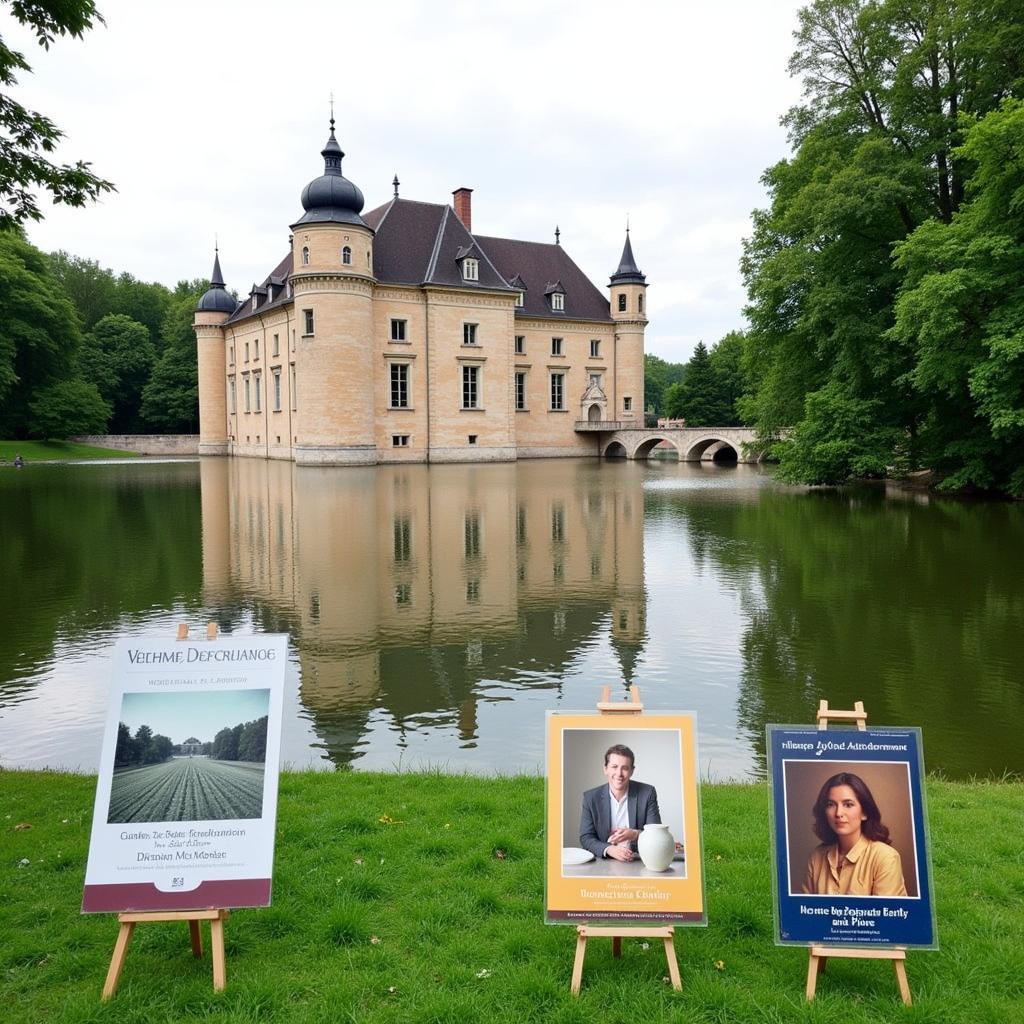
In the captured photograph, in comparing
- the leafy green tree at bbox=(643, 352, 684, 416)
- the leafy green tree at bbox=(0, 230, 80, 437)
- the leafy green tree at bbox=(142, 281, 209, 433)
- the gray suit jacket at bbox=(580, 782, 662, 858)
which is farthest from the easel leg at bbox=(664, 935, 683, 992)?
the leafy green tree at bbox=(643, 352, 684, 416)

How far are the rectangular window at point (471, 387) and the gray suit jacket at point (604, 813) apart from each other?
50.4 m

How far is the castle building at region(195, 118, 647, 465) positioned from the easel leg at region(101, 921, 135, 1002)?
43.8 m

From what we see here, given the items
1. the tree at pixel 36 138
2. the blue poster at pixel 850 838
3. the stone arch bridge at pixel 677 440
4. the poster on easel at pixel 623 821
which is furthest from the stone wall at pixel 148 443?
the blue poster at pixel 850 838

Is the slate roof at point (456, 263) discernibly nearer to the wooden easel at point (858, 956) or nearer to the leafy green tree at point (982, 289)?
the leafy green tree at point (982, 289)

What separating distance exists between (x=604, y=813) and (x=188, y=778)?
191cm

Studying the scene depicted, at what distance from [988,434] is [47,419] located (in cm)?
5981

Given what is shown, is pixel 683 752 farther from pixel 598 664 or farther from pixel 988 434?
pixel 988 434

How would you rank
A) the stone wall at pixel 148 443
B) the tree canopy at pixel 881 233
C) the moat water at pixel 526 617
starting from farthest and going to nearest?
1. the stone wall at pixel 148 443
2. the tree canopy at pixel 881 233
3. the moat water at pixel 526 617

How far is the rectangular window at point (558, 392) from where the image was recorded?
60.6 meters

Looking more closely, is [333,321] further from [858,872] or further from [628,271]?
[858,872]

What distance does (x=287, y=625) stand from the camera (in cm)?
1210

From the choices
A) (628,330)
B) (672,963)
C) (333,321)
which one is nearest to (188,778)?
(672,963)

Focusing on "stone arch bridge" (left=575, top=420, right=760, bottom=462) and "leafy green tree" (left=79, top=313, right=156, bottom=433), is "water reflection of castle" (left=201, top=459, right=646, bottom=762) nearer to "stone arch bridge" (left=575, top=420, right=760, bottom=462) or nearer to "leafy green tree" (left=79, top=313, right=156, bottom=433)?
"stone arch bridge" (left=575, top=420, right=760, bottom=462)

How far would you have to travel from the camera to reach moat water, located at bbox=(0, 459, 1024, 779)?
8477 millimetres
